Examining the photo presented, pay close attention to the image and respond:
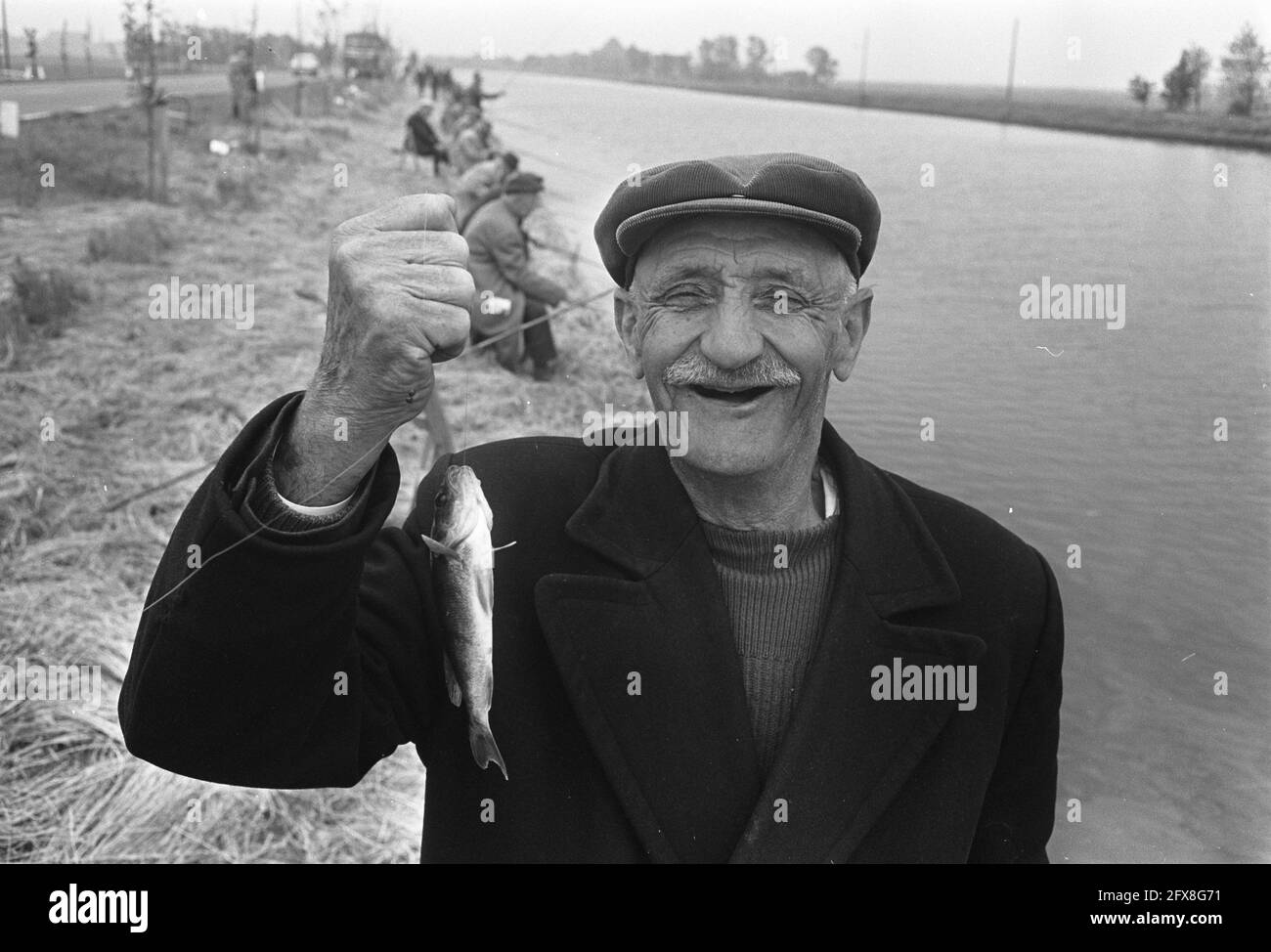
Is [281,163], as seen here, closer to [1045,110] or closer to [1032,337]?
[1045,110]

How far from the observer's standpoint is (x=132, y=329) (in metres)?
8.39

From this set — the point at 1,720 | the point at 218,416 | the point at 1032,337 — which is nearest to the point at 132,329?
the point at 218,416

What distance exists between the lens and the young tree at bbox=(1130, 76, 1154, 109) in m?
4.45

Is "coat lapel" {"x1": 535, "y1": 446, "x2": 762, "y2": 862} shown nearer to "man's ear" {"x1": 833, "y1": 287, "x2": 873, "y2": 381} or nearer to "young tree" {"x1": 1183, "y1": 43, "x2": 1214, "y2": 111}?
"man's ear" {"x1": 833, "y1": 287, "x2": 873, "y2": 381}

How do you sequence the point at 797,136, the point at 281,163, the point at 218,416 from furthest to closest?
the point at 281,163 < the point at 218,416 < the point at 797,136

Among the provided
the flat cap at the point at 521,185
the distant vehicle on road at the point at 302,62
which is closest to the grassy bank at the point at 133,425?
the flat cap at the point at 521,185

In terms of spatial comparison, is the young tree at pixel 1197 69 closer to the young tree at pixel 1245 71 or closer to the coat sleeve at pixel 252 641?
the young tree at pixel 1245 71

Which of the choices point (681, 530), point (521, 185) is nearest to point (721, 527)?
point (681, 530)

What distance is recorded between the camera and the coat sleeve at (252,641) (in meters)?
1.57

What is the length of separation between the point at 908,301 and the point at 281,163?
15425 millimetres

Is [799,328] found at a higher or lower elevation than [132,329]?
higher
